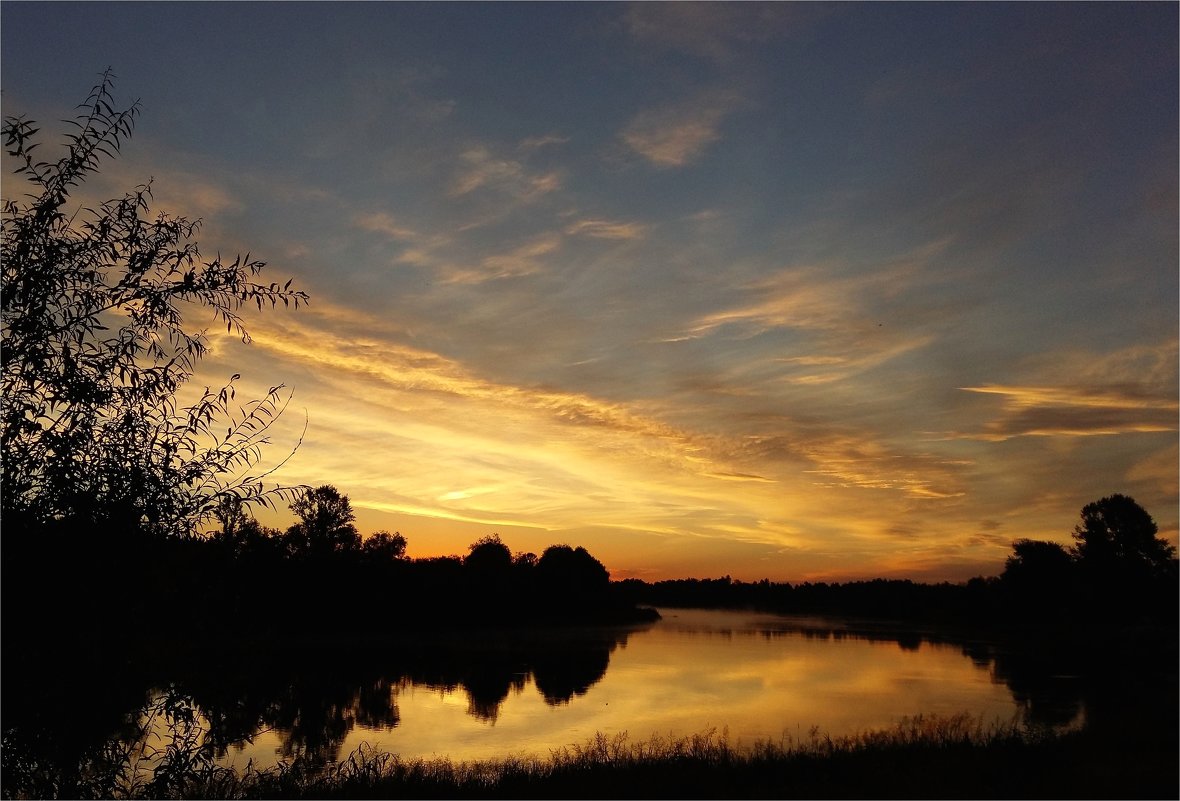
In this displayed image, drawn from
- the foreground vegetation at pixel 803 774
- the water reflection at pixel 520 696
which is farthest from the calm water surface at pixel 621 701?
the foreground vegetation at pixel 803 774

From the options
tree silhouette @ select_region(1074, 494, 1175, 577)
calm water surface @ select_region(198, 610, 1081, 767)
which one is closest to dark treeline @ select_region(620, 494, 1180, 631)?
tree silhouette @ select_region(1074, 494, 1175, 577)

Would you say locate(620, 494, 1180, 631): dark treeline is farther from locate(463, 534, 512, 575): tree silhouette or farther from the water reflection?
locate(463, 534, 512, 575): tree silhouette

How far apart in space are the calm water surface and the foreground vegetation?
2.70 metres

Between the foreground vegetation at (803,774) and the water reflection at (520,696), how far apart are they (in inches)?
112

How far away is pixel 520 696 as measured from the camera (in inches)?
1612

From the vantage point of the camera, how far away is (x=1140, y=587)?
260 feet

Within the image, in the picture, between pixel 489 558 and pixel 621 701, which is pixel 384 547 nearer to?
pixel 489 558

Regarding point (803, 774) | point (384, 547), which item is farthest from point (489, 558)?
point (803, 774)

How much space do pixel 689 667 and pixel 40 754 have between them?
53.8m

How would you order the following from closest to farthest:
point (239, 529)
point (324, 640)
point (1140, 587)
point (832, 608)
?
point (239, 529), point (324, 640), point (1140, 587), point (832, 608)

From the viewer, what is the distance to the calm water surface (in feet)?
96.0

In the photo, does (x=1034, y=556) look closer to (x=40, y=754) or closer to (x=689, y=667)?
(x=689, y=667)

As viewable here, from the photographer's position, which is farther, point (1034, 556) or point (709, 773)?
point (1034, 556)

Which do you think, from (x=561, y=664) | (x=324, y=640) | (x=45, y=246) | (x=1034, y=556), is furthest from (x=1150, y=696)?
(x=1034, y=556)
